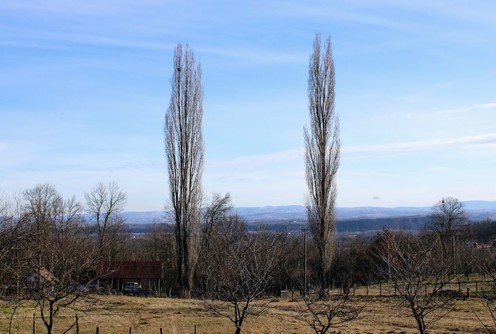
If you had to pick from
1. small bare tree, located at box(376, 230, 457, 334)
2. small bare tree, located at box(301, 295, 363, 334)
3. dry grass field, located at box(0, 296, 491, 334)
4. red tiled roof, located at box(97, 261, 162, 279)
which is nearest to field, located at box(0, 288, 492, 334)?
dry grass field, located at box(0, 296, 491, 334)

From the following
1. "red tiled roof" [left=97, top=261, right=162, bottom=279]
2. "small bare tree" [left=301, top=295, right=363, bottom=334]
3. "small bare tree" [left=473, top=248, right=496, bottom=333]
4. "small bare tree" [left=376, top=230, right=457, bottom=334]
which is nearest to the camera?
"small bare tree" [left=301, top=295, right=363, bottom=334]

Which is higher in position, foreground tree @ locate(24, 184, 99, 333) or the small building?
foreground tree @ locate(24, 184, 99, 333)

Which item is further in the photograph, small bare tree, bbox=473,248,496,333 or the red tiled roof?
the red tiled roof

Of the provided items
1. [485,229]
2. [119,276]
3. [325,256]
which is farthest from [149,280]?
[485,229]

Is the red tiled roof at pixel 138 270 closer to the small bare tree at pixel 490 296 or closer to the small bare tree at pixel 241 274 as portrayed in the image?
the small bare tree at pixel 241 274

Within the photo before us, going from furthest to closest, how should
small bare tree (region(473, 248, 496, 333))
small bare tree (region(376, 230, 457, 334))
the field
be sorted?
the field < small bare tree (region(473, 248, 496, 333)) < small bare tree (region(376, 230, 457, 334))

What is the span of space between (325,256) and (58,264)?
2245cm

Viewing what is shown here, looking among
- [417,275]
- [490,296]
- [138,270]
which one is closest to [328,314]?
[490,296]

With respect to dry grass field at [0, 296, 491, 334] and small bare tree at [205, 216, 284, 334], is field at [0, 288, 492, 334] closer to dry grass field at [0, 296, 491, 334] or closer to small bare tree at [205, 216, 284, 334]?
dry grass field at [0, 296, 491, 334]

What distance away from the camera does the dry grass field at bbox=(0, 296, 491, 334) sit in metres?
21.7

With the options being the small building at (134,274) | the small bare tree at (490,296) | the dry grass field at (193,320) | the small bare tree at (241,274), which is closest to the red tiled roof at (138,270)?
the small building at (134,274)

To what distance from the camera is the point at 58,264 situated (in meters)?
16.0

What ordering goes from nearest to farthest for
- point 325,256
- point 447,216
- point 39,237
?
1. point 39,237
2. point 325,256
3. point 447,216

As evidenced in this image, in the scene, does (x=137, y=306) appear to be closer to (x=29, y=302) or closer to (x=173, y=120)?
(x=29, y=302)
